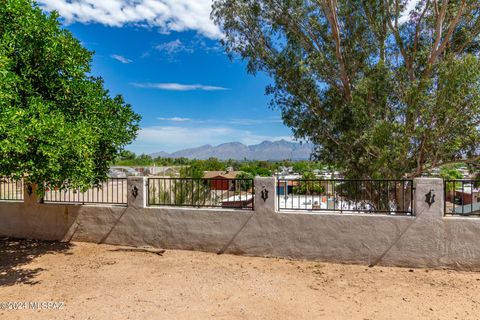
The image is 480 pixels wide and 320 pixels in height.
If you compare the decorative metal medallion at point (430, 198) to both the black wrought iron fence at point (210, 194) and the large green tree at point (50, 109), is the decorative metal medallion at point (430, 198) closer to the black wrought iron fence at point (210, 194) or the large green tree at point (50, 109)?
the black wrought iron fence at point (210, 194)

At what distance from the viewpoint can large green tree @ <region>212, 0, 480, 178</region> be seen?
27.2 feet

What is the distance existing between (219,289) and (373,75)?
7.70m

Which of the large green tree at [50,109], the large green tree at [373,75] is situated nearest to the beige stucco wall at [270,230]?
the large green tree at [50,109]

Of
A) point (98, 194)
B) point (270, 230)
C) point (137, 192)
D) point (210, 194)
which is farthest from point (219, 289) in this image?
point (98, 194)

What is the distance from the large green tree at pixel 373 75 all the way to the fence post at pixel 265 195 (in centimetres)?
376

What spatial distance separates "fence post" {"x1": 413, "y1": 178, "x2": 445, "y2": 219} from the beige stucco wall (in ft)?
0.05

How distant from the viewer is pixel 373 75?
9383 millimetres

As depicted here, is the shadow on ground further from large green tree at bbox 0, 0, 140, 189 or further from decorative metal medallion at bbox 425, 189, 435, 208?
decorative metal medallion at bbox 425, 189, 435, 208

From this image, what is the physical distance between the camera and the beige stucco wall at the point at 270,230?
19.0 feet

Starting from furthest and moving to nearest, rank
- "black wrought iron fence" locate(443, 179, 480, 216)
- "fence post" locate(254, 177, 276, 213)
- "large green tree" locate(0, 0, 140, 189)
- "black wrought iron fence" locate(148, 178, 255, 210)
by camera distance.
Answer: "black wrought iron fence" locate(148, 178, 255, 210)
"fence post" locate(254, 177, 276, 213)
"black wrought iron fence" locate(443, 179, 480, 216)
"large green tree" locate(0, 0, 140, 189)

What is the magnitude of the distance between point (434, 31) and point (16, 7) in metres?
11.5

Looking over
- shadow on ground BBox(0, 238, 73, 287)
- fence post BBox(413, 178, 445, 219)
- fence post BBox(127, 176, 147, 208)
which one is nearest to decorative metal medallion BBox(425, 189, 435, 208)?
fence post BBox(413, 178, 445, 219)

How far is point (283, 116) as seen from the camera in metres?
11.2

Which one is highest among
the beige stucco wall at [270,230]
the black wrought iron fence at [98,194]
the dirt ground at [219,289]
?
the black wrought iron fence at [98,194]
